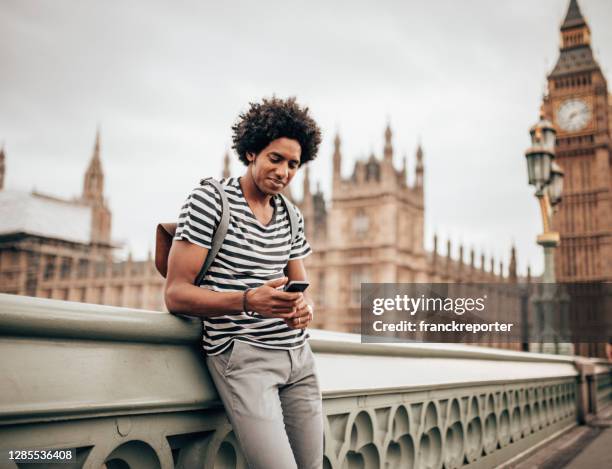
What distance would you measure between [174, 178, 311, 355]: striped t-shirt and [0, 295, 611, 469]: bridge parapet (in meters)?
0.09

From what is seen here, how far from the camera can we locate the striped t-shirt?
52.7 inches

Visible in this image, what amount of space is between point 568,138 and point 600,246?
8.09 meters

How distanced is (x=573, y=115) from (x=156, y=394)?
47329 mm

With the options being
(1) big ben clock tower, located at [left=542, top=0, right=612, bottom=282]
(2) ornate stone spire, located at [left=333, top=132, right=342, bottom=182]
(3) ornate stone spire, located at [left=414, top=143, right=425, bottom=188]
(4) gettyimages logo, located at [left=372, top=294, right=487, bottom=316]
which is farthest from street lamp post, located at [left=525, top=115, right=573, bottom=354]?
(1) big ben clock tower, located at [left=542, top=0, right=612, bottom=282]

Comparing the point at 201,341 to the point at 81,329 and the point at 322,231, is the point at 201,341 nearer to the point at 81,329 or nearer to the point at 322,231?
the point at 81,329

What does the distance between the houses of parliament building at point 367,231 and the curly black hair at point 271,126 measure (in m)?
29.3

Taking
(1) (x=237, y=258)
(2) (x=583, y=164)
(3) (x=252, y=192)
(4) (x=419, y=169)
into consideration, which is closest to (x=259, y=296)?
(1) (x=237, y=258)

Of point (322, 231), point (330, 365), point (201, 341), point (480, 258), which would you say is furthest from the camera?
point (480, 258)

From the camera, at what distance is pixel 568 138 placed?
1713 inches

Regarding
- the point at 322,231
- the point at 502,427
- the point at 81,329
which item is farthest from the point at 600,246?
the point at 81,329

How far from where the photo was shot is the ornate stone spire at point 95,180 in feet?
179

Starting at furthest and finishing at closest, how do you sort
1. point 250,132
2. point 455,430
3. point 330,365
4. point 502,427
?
point 502,427 < point 455,430 < point 330,365 < point 250,132

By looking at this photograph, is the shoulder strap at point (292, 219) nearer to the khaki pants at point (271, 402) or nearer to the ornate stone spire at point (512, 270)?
the khaki pants at point (271, 402)

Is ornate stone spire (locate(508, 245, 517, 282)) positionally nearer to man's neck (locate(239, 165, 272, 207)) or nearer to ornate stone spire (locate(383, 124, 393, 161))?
ornate stone spire (locate(383, 124, 393, 161))
